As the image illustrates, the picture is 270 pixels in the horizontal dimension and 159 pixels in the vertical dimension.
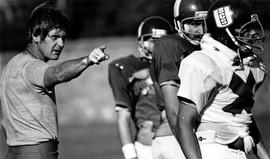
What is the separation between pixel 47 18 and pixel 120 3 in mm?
19128

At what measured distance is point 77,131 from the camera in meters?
19.1

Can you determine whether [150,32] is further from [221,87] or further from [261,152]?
[221,87]

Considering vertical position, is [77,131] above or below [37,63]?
below

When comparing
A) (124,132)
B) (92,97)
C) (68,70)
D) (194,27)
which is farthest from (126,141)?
(92,97)

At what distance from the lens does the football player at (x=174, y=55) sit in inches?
199

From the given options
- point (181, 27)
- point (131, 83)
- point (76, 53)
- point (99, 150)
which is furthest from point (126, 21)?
point (181, 27)

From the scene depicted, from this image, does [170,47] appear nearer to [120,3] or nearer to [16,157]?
[16,157]

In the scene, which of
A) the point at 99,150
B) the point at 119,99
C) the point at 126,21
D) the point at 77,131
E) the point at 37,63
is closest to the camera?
the point at 37,63

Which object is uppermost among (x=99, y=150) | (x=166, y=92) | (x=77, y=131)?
(x=166, y=92)

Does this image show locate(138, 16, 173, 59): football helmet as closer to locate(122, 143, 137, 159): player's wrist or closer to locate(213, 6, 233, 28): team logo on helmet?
locate(122, 143, 137, 159): player's wrist

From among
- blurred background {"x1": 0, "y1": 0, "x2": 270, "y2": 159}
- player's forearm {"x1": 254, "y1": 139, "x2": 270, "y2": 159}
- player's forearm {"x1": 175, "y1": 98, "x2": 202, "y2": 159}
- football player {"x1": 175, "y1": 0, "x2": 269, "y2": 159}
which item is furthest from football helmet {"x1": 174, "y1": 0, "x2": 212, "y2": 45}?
blurred background {"x1": 0, "y1": 0, "x2": 270, "y2": 159}

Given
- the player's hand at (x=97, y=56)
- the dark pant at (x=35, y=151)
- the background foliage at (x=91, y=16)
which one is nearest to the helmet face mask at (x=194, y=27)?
the player's hand at (x=97, y=56)

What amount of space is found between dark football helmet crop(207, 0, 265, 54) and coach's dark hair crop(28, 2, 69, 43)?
3.58 feet

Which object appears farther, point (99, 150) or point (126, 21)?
point (126, 21)
